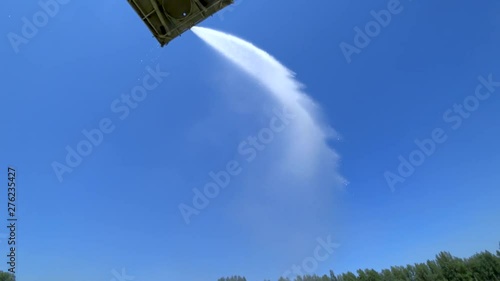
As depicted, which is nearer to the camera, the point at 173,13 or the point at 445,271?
the point at 173,13

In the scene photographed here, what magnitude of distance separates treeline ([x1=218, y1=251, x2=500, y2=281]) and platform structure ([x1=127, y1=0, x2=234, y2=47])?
229 ft

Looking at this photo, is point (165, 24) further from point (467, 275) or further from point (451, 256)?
point (451, 256)

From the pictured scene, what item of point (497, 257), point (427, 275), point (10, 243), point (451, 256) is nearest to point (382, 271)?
point (427, 275)

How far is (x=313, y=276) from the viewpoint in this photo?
271ft

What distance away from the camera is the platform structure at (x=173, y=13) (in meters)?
6.23

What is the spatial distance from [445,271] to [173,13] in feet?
238

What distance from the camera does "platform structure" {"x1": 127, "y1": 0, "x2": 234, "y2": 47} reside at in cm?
623

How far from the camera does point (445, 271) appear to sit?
57.2 metres

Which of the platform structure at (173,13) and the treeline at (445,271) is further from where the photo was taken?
the treeline at (445,271)

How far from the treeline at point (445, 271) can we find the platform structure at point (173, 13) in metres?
69.7

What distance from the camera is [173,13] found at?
21.0ft

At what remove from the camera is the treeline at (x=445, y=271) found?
5435 cm

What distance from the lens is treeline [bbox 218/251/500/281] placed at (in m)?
54.3

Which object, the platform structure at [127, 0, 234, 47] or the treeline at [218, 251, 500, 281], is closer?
the platform structure at [127, 0, 234, 47]
